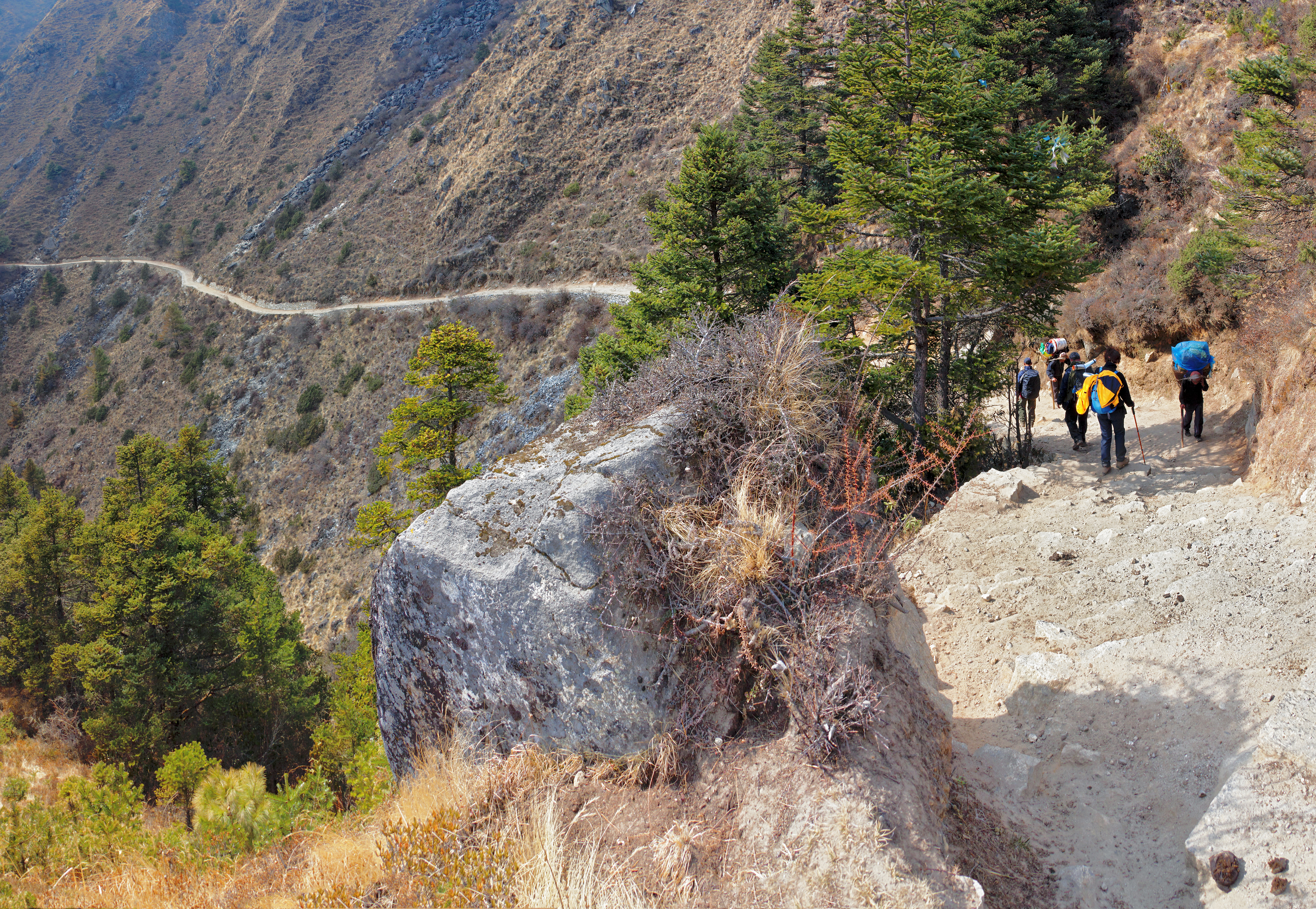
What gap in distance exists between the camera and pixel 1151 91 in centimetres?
2162

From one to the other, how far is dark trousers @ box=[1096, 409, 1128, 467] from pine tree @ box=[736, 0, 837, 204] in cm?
2007

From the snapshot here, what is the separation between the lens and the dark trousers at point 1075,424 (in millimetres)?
11234

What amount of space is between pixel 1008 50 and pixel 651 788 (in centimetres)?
2658

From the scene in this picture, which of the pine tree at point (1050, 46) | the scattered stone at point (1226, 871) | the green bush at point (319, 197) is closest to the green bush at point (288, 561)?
the green bush at point (319, 197)

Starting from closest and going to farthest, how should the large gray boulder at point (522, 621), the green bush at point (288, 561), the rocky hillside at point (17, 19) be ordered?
the large gray boulder at point (522, 621) → the green bush at point (288, 561) → the rocky hillside at point (17, 19)

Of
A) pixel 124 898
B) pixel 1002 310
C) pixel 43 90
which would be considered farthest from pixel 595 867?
pixel 43 90

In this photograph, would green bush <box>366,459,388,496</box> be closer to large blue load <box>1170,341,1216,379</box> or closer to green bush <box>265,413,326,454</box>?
green bush <box>265,413,326,454</box>

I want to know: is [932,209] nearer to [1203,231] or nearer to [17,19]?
[1203,231]

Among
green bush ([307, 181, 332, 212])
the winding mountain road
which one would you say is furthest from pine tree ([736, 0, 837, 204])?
green bush ([307, 181, 332, 212])

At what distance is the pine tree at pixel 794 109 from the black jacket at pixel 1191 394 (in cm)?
1954

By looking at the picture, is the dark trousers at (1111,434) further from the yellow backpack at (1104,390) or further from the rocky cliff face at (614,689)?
the rocky cliff face at (614,689)

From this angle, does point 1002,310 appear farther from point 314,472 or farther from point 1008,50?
point 314,472

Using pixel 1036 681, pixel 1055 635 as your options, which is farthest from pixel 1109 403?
pixel 1036 681

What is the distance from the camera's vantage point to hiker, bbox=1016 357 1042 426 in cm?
1167
